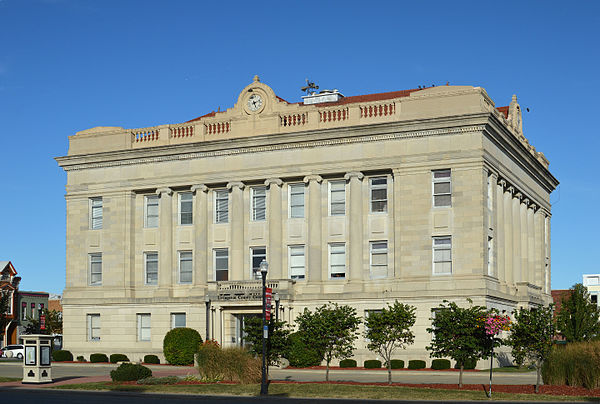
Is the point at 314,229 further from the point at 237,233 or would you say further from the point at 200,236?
the point at 200,236

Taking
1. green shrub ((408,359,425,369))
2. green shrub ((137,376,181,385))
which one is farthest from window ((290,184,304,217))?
green shrub ((137,376,181,385))

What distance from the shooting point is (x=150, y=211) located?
204 feet

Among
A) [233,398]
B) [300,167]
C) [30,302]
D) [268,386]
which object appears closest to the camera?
[233,398]

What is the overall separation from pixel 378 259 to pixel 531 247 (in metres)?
16.3

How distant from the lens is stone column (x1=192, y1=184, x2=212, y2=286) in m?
59.2

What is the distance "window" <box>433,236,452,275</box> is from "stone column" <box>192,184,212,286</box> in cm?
1565

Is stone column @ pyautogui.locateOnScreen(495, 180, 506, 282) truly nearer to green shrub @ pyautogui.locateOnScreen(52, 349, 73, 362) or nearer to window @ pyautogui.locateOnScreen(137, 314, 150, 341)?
window @ pyautogui.locateOnScreen(137, 314, 150, 341)

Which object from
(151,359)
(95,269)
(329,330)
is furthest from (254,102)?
(329,330)

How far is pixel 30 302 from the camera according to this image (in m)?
110

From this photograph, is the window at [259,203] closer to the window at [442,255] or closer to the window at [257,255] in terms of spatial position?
the window at [257,255]

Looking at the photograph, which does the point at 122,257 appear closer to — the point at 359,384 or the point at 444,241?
the point at 444,241

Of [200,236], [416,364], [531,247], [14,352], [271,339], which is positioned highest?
[200,236]

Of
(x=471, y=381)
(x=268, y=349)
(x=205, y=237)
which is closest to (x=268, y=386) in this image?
(x=268, y=349)

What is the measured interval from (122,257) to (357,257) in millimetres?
17156
